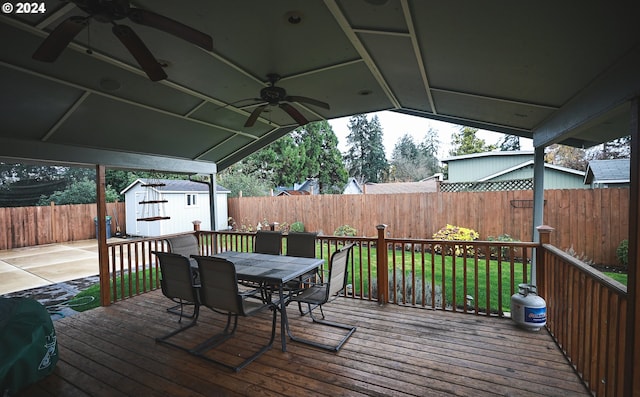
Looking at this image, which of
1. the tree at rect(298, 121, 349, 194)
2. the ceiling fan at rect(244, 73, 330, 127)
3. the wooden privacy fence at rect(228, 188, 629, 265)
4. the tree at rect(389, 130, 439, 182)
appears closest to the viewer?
the ceiling fan at rect(244, 73, 330, 127)

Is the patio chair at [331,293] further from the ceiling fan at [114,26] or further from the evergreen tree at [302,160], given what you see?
the evergreen tree at [302,160]

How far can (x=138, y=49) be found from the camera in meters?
2.07

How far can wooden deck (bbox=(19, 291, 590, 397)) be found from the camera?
7.67 ft

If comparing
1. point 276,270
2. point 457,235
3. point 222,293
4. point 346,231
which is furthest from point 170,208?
point 222,293

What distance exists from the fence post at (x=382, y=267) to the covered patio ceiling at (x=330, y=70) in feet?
6.05

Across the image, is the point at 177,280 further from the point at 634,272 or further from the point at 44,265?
the point at 44,265

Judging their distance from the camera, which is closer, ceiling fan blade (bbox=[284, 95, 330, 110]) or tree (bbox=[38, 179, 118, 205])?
ceiling fan blade (bbox=[284, 95, 330, 110])

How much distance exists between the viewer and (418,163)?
2703cm

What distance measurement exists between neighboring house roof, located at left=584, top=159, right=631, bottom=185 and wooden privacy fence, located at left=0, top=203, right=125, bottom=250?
16.9 m

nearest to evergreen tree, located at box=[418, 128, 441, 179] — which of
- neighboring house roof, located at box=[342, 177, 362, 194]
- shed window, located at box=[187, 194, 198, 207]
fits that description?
neighboring house roof, located at box=[342, 177, 362, 194]

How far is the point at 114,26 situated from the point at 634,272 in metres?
3.33

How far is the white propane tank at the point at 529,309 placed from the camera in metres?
3.13

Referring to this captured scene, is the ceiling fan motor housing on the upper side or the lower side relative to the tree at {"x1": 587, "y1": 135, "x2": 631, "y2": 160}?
lower

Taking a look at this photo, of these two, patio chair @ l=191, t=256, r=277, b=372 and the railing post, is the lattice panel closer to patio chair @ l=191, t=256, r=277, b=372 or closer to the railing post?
the railing post
